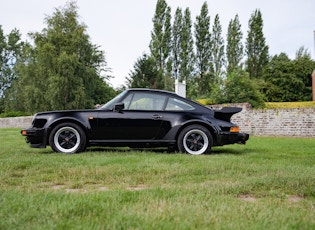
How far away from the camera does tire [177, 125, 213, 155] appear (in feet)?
21.3

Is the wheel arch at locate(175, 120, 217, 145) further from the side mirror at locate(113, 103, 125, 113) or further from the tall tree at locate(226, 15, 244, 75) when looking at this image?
the tall tree at locate(226, 15, 244, 75)

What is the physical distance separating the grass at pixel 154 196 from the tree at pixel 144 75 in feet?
111

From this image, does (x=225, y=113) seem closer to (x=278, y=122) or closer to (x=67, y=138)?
(x=67, y=138)

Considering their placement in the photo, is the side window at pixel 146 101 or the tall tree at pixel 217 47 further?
the tall tree at pixel 217 47

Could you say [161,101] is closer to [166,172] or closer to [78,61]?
[166,172]

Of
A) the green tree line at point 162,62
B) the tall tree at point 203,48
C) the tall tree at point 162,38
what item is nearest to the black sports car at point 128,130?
the green tree line at point 162,62

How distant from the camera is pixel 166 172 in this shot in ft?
13.7

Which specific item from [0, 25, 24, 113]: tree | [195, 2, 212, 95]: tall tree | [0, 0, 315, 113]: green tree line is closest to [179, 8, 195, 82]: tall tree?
[0, 0, 315, 113]: green tree line

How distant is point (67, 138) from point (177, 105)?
2.17 m

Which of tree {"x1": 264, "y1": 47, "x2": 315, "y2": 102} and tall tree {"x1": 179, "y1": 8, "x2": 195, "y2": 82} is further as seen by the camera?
tall tree {"x1": 179, "y1": 8, "x2": 195, "y2": 82}

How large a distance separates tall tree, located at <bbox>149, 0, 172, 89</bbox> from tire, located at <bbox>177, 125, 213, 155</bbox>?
119 ft

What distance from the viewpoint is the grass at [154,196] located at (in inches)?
88.3

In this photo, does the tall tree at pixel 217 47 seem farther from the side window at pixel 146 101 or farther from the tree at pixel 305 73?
the side window at pixel 146 101

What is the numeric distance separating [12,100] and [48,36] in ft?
60.2
